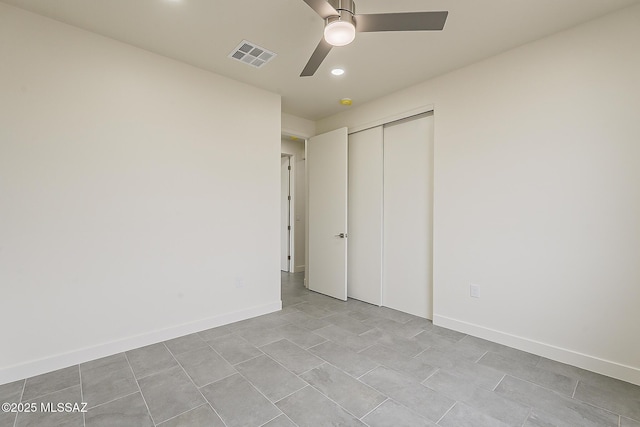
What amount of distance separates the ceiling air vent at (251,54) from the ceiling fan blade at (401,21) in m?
1.23

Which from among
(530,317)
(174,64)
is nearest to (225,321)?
(174,64)

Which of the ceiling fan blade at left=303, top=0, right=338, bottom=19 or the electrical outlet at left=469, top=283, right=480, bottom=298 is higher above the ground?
the ceiling fan blade at left=303, top=0, right=338, bottom=19

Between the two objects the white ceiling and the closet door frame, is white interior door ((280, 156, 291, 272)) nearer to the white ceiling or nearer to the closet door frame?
the closet door frame

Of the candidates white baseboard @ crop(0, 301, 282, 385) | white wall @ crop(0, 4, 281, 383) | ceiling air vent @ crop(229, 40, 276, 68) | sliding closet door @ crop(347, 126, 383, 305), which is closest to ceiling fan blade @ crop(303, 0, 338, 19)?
ceiling air vent @ crop(229, 40, 276, 68)

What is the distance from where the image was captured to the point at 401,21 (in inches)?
68.3

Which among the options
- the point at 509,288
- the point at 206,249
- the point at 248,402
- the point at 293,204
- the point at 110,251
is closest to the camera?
the point at 248,402

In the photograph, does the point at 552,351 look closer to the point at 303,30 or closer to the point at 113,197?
the point at 303,30

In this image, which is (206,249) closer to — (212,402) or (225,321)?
(225,321)

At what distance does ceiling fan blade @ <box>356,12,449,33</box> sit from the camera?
1.67m

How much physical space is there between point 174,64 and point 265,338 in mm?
2919

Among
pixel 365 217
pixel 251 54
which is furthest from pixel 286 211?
pixel 251 54

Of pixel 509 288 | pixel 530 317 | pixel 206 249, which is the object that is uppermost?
pixel 206 249

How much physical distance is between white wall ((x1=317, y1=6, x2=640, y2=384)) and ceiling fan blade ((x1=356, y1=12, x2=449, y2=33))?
1.44 m

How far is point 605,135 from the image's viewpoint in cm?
223
